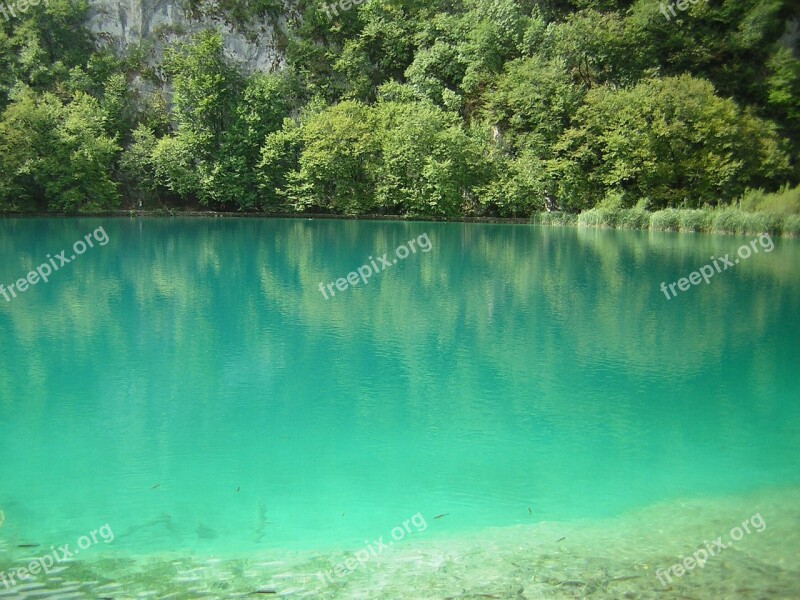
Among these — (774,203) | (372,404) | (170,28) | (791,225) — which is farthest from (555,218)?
(372,404)

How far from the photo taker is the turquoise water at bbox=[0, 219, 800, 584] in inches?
215

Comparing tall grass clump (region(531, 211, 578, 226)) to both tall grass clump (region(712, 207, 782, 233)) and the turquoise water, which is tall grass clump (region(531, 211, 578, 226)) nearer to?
tall grass clump (region(712, 207, 782, 233))

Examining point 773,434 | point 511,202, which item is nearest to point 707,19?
point 511,202

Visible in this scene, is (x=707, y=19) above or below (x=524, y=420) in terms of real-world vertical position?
above

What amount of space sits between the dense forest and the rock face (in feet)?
3.25

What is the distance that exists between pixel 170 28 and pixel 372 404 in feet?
152

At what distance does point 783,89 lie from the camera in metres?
40.7

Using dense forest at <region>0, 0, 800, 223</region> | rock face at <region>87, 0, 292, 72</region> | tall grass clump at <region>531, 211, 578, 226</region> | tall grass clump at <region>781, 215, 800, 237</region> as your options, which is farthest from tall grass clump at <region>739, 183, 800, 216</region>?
rock face at <region>87, 0, 292, 72</region>

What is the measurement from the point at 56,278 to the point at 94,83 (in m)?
33.4

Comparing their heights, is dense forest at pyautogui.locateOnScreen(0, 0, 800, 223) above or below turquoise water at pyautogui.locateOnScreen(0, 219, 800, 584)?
above

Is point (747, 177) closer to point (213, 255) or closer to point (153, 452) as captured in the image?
point (213, 255)

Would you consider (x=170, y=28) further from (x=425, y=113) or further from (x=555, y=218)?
(x=555, y=218)

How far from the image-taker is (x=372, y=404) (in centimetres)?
787

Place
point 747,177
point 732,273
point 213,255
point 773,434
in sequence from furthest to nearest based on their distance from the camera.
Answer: point 747,177 → point 213,255 → point 732,273 → point 773,434
